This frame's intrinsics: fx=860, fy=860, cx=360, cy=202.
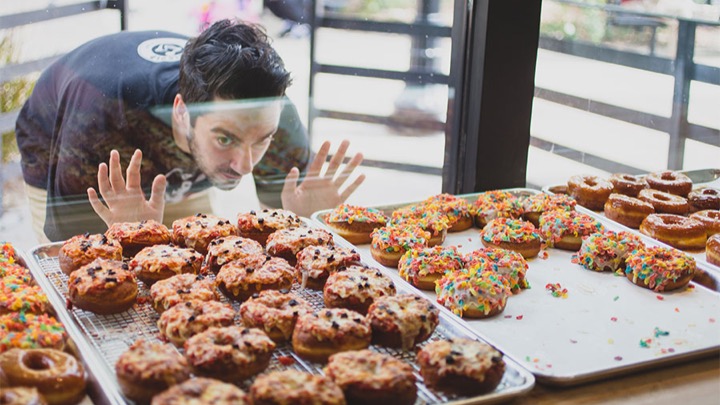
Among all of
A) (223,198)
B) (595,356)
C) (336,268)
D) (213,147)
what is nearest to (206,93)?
(213,147)

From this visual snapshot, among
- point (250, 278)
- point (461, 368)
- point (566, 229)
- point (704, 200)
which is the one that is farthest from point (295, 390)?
point (704, 200)

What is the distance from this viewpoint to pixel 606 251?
2.80 m

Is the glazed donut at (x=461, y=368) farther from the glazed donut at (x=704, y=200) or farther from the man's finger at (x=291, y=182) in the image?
the glazed donut at (x=704, y=200)

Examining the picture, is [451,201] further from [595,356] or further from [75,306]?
[75,306]

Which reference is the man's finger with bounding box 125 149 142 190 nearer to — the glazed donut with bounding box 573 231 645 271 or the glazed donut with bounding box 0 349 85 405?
the glazed donut with bounding box 0 349 85 405

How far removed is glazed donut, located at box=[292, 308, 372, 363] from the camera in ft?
6.79

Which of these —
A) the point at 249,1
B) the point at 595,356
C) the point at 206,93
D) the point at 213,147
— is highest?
the point at 249,1

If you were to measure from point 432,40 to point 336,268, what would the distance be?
1.29 meters

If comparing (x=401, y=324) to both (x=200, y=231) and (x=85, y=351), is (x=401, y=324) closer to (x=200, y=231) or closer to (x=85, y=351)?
(x=85, y=351)

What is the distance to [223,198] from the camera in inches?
130

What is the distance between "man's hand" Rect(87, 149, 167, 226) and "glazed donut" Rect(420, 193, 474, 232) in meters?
1.03

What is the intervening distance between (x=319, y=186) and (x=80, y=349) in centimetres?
155

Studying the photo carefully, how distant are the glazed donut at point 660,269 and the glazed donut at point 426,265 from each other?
0.55 m

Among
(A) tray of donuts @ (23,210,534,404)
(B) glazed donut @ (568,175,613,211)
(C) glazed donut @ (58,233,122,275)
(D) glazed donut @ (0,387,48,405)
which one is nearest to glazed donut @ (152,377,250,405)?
(A) tray of donuts @ (23,210,534,404)
